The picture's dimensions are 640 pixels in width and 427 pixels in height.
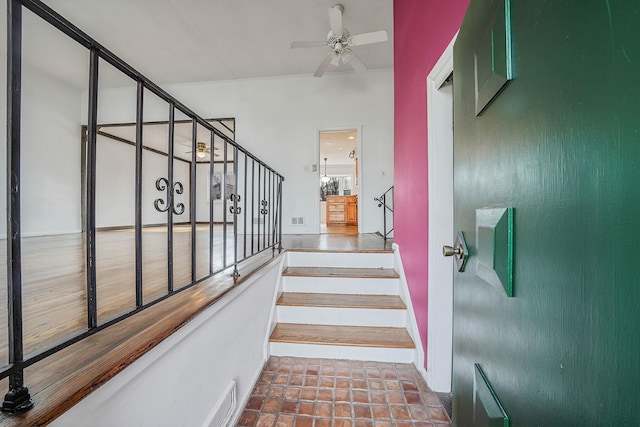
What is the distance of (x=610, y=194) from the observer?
31cm

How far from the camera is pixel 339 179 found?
11.5 m

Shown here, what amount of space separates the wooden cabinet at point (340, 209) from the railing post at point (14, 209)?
28.0 feet

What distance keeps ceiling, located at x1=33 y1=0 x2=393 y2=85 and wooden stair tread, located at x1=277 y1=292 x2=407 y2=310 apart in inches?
137

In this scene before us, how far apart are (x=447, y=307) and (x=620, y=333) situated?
59.6 inches

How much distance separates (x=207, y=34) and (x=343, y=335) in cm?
447

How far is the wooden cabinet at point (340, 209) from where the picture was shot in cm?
901

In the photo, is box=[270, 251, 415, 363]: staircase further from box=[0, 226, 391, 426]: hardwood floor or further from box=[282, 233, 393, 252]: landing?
box=[0, 226, 391, 426]: hardwood floor

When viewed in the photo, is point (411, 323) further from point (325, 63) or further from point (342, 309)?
point (325, 63)

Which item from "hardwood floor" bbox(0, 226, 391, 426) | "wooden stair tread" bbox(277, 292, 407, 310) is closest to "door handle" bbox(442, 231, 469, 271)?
"hardwood floor" bbox(0, 226, 391, 426)

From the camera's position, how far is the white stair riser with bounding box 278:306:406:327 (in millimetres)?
2205

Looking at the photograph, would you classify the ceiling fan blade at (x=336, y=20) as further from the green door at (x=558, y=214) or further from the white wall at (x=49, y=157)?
the white wall at (x=49, y=157)

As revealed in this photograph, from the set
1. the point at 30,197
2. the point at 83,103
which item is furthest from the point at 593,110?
the point at 83,103

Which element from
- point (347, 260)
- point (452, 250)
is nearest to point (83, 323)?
point (452, 250)

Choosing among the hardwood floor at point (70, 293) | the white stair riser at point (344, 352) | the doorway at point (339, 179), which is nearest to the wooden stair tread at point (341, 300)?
the white stair riser at point (344, 352)
